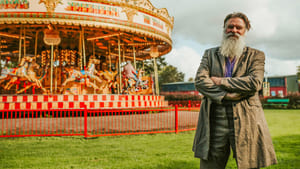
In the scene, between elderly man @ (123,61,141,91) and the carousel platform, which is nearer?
the carousel platform

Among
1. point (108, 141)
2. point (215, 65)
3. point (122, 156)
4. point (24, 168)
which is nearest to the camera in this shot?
point (215, 65)

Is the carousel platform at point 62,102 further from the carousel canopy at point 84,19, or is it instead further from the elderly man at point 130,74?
the carousel canopy at point 84,19

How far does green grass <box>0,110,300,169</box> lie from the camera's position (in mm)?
4273

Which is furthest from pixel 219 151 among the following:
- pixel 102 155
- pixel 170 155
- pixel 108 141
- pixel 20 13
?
pixel 20 13

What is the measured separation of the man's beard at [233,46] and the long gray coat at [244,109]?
0.19 feet

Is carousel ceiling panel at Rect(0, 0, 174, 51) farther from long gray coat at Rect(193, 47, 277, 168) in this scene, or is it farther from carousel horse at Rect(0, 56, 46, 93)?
long gray coat at Rect(193, 47, 277, 168)

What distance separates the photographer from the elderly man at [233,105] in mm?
2191

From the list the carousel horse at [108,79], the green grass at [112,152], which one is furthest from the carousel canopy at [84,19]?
the green grass at [112,152]

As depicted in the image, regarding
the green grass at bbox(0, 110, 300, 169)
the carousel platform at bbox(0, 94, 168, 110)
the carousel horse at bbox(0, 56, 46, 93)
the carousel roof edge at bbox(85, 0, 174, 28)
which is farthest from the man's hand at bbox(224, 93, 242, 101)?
the carousel horse at bbox(0, 56, 46, 93)

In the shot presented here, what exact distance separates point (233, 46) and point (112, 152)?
3.75m

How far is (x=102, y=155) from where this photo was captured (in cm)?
493

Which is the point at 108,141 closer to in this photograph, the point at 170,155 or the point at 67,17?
the point at 170,155

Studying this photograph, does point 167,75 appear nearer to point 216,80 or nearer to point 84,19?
point 84,19

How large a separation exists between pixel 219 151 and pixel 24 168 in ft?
11.1
